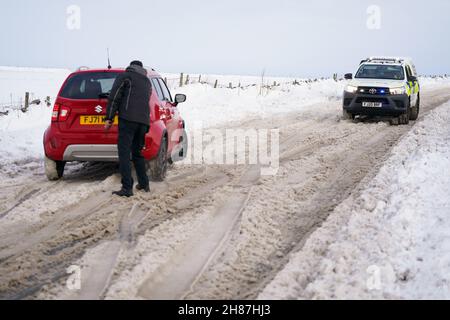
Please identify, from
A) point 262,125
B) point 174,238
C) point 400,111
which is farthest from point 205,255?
point 400,111

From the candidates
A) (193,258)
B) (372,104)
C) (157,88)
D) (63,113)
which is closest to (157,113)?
(157,88)

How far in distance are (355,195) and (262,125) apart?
25.6 ft

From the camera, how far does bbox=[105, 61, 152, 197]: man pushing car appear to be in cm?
648

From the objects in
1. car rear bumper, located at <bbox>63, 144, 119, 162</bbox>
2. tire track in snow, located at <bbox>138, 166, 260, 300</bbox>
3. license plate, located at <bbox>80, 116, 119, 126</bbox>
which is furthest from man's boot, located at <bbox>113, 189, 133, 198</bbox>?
tire track in snow, located at <bbox>138, 166, 260, 300</bbox>

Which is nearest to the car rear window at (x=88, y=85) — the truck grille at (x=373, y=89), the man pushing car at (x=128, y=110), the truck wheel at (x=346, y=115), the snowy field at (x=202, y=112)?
the man pushing car at (x=128, y=110)

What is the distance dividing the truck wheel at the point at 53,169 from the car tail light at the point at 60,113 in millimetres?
726

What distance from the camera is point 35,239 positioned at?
17.1 feet

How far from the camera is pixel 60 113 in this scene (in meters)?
7.34

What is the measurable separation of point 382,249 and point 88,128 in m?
4.60

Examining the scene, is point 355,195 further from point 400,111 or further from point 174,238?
point 400,111

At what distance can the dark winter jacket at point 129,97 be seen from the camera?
6473 millimetres

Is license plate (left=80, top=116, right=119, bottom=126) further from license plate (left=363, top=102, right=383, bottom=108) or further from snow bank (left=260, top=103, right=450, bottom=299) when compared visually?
license plate (left=363, top=102, right=383, bottom=108)

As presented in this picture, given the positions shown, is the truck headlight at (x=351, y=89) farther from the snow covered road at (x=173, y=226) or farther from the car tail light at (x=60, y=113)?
the car tail light at (x=60, y=113)

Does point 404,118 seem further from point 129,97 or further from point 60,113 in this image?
point 60,113
